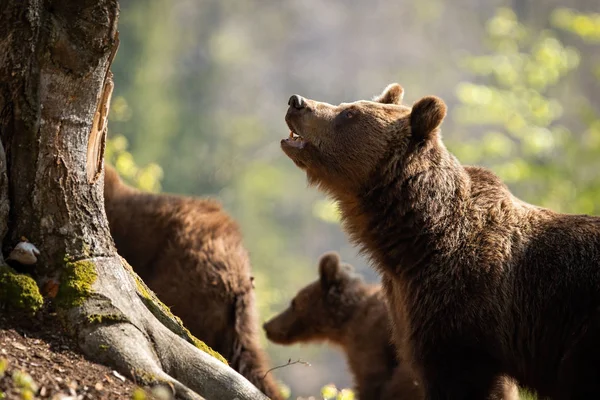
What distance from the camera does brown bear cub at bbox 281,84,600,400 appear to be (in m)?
4.94

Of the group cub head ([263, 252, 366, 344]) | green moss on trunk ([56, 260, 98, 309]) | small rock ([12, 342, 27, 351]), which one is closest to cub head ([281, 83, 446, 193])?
green moss on trunk ([56, 260, 98, 309])

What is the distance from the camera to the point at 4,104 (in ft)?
14.4

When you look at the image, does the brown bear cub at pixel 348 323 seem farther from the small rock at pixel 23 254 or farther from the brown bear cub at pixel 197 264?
the small rock at pixel 23 254

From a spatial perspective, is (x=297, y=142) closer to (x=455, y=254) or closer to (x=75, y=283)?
(x=455, y=254)

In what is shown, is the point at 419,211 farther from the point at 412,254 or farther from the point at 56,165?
the point at 56,165

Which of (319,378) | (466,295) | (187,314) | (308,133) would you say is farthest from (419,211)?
(319,378)

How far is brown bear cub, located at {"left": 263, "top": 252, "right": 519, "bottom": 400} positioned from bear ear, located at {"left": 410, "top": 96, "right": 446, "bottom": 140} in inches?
114

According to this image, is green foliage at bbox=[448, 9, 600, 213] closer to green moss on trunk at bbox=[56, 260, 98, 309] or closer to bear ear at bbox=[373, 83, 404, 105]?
bear ear at bbox=[373, 83, 404, 105]

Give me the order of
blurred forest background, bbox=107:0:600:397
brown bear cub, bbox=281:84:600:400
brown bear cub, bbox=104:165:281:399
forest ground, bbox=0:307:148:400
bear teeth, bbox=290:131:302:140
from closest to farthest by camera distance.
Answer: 1. forest ground, bbox=0:307:148:400
2. brown bear cub, bbox=281:84:600:400
3. bear teeth, bbox=290:131:302:140
4. brown bear cub, bbox=104:165:281:399
5. blurred forest background, bbox=107:0:600:397

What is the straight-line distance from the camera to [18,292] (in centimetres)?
425

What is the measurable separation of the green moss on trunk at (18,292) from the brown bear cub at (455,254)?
7.64 feet

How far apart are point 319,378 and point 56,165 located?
1215 inches

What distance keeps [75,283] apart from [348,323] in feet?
17.1

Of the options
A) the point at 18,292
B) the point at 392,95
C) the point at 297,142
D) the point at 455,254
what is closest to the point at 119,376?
the point at 18,292
